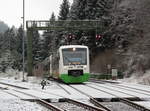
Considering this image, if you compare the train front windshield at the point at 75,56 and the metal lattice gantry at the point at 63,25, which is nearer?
the train front windshield at the point at 75,56

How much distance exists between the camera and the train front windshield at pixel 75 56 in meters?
34.6

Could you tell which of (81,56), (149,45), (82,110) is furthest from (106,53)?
(82,110)

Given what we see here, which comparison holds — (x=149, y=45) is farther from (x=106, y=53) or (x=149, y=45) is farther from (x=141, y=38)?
(x=106, y=53)

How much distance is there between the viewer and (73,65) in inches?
1352

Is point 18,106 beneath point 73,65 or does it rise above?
beneath

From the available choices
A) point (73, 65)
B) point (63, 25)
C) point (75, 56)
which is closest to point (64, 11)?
point (63, 25)

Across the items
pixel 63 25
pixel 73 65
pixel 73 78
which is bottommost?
pixel 73 78

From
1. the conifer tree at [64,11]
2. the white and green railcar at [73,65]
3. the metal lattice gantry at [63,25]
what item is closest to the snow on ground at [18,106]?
the white and green railcar at [73,65]

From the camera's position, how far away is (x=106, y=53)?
219 feet

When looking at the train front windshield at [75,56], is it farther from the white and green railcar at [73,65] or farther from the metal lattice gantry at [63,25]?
the metal lattice gantry at [63,25]

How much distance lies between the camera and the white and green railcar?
34219mm

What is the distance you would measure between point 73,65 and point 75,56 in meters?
0.83

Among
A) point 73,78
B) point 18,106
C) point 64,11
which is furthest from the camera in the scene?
point 64,11

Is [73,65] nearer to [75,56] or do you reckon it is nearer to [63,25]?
[75,56]
